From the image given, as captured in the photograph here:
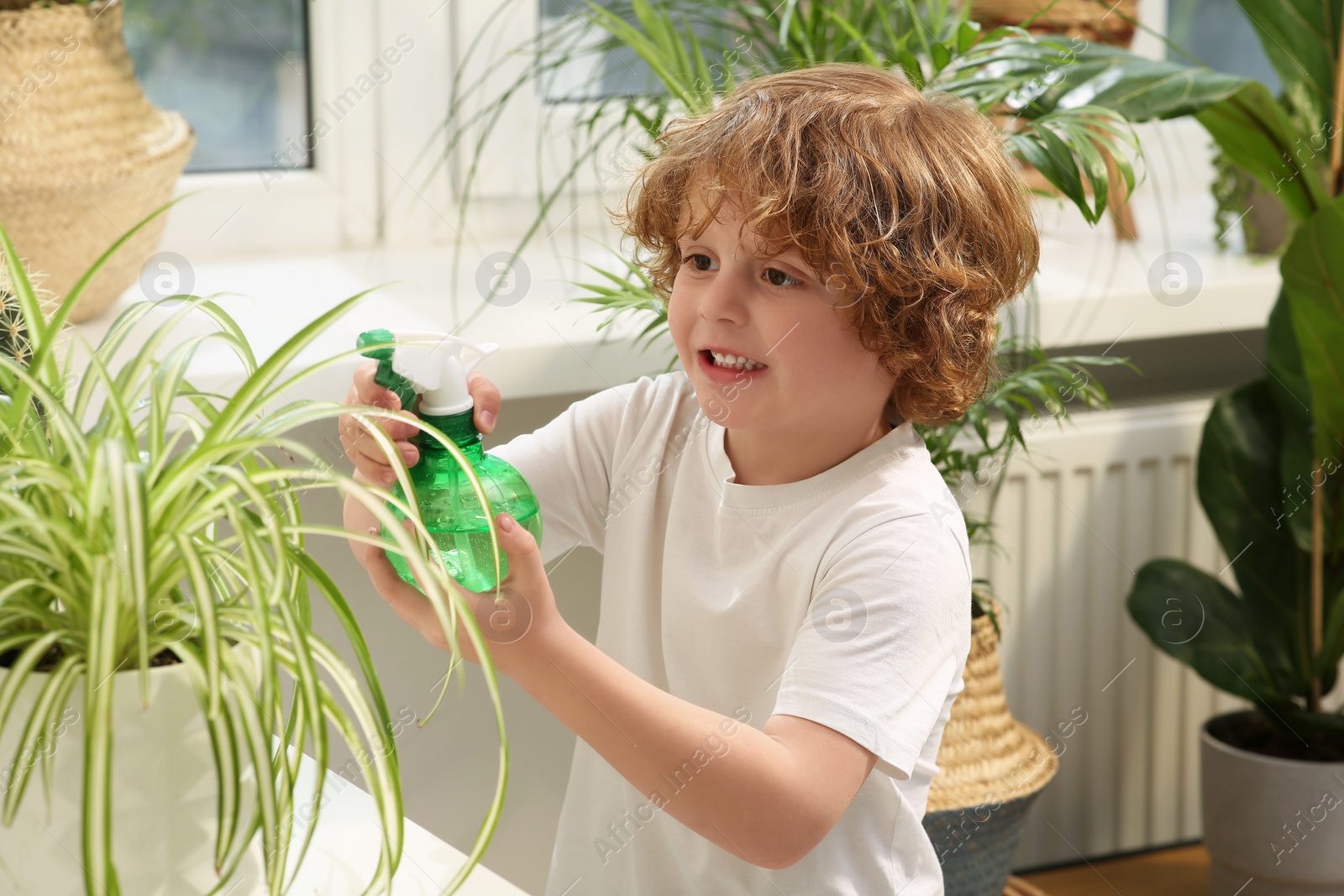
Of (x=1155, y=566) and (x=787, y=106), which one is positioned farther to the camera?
(x=1155, y=566)

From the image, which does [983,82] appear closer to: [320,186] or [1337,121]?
[1337,121]

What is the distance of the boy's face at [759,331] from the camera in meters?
0.84

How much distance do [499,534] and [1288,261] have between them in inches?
44.1

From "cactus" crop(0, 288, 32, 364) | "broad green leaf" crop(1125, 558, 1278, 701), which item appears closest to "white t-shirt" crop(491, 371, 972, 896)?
"cactus" crop(0, 288, 32, 364)

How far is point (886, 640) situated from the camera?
810 millimetres

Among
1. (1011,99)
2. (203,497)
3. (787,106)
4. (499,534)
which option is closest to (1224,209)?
(1011,99)

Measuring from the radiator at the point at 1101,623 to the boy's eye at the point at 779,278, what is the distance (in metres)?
0.78

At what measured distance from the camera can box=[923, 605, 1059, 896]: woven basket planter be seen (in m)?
1.34

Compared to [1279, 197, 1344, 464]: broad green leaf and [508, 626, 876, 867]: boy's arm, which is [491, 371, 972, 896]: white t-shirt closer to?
[508, 626, 876, 867]: boy's arm

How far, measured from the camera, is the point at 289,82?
1.62m

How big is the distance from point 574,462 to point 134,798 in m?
0.54

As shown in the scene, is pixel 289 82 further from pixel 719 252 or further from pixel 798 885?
pixel 798 885

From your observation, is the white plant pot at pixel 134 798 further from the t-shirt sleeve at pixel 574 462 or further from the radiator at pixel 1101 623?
the radiator at pixel 1101 623

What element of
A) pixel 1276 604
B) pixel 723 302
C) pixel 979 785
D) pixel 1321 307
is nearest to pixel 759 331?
pixel 723 302
